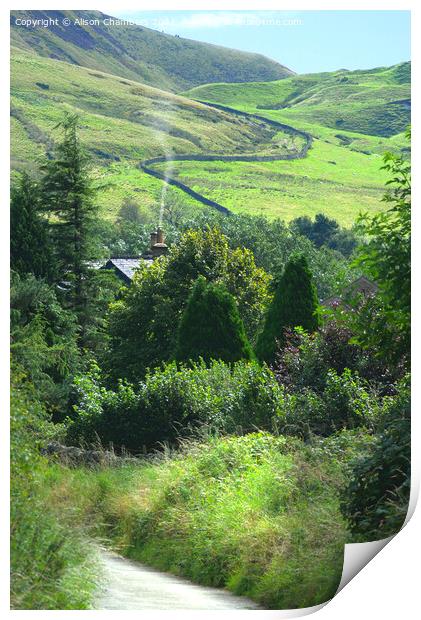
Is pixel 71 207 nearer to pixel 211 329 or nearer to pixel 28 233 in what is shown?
pixel 28 233

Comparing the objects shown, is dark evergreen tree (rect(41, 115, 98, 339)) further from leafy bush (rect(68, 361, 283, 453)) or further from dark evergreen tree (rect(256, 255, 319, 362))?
dark evergreen tree (rect(256, 255, 319, 362))

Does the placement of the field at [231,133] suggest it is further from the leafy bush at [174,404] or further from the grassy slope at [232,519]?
the grassy slope at [232,519]

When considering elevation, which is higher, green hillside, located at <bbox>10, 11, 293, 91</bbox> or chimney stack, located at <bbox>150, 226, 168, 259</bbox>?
green hillside, located at <bbox>10, 11, 293, 91</bbox>

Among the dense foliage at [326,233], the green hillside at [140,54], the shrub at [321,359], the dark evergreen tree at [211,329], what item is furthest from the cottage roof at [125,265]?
the shrub at [321,359]

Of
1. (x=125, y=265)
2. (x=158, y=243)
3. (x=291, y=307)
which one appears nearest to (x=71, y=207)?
(x=158, y=243)

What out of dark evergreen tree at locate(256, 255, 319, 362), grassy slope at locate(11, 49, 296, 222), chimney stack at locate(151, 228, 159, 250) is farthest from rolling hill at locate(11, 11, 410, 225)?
dark evergreen tree at locate(256, 255, 319, 362)

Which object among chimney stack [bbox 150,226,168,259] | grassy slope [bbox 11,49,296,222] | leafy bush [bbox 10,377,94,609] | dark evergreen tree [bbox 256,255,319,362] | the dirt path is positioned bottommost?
the dirt path
